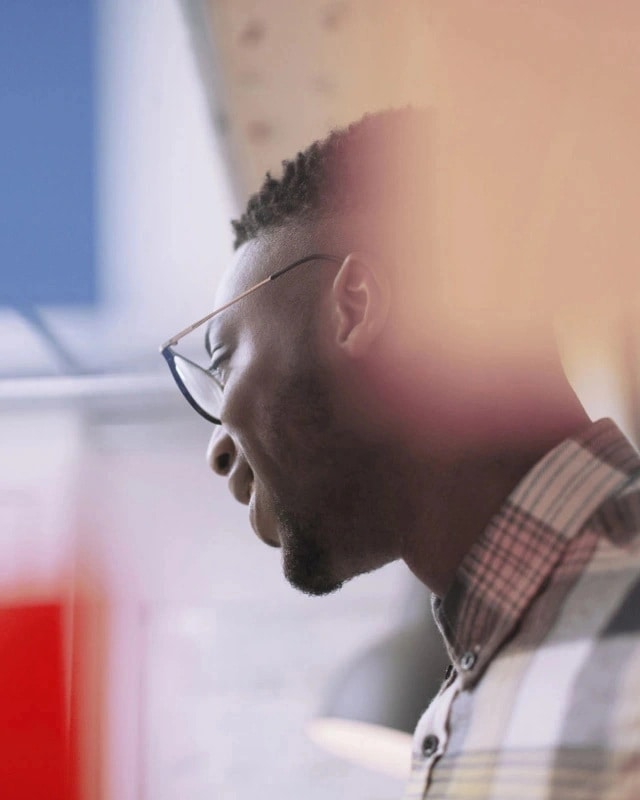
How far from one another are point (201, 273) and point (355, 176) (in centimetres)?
101

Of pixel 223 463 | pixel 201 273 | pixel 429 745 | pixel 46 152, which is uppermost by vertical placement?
pixel 46 152

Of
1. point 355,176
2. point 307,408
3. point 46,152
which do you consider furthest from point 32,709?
point 355,176

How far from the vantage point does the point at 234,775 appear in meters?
2.05

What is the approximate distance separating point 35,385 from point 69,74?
3.10 feet

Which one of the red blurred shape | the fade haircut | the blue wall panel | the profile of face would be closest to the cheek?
the profile of face

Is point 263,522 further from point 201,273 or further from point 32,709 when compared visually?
point 32,709

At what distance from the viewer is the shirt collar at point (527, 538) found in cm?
55

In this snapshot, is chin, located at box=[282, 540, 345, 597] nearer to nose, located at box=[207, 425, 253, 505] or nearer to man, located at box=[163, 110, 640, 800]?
man, located at box=[163, 110, 640, 800]

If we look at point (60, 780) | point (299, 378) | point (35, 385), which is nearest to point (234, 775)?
point (60, 780)

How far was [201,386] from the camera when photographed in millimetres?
908

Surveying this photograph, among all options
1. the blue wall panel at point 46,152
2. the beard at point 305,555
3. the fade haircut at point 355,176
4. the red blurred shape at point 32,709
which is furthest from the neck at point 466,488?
the red blurred shape at point 32,709

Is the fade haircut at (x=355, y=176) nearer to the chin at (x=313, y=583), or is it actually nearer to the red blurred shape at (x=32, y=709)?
the chin at (x=313, y=583)

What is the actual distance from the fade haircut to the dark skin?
25 millimetres

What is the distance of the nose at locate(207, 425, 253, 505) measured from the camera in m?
0.88
